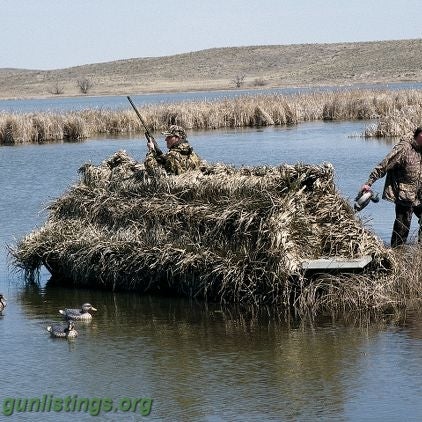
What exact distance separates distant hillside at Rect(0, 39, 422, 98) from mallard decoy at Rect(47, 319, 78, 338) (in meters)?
91.9

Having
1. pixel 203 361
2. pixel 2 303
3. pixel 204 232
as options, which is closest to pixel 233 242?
pixel 204 232

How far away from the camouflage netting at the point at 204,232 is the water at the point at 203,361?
284mm

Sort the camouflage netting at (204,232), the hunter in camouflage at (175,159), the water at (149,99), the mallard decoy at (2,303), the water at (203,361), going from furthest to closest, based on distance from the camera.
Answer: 1. the water at (149,99)
2. the hunter in camouflage at (175,159)
3. the mallard decoy at (2,303)
4. the camouflage netting at (204,232)
5. the water at (203,361)

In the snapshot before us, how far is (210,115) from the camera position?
4259cm

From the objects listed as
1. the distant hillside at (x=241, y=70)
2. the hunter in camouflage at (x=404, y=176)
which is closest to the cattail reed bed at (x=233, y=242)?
the hunter in camouflage at (x=404, y=176)

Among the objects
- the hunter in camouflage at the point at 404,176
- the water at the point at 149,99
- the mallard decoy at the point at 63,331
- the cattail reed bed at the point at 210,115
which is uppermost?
the hunter in camouflage at the point at 404,176

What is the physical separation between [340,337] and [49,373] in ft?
8.96

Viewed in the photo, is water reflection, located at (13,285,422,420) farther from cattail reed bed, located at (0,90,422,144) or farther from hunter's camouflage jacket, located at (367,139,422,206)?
cattail reed bed, located at (0,90,422,144)

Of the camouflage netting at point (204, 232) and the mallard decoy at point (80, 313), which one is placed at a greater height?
the camouflage netting at point (204, 232)

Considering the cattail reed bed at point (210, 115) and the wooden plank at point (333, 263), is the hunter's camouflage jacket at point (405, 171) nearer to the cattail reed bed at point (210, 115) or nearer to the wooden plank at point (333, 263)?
the wooden plank at point (333, 263)

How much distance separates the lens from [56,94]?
114688 mm

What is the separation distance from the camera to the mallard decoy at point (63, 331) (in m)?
11.1

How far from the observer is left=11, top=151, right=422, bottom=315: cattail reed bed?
1142cm

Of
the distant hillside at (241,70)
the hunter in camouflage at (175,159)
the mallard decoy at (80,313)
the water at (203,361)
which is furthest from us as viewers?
the distant hillside at (241,70)
